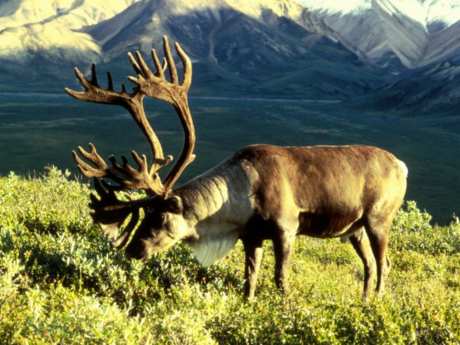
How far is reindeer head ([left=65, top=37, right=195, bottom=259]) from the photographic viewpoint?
7723mm

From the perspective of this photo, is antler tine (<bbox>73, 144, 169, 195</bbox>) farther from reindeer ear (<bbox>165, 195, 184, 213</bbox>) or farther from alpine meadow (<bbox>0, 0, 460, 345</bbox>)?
reindeer ear (<bbox>165, 195, 184, 213</bbox>)

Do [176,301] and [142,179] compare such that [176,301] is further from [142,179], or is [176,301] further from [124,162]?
[124,162]

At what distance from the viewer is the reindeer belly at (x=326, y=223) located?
821 centimetres

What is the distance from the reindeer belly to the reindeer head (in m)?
1.71

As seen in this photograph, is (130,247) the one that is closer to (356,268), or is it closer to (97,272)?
(97,272)

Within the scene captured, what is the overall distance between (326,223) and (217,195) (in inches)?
69.2

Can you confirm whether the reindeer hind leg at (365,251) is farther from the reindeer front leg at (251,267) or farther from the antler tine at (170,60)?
the antler tine at (170,60)

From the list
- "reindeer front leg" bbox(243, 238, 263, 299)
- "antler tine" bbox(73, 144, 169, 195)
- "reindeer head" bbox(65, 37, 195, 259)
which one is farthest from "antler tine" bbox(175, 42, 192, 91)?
"reindeer front leg" bbox(243, 238, 263, 299)

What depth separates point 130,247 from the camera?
7.84 m

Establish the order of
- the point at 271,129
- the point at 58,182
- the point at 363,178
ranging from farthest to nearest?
the point at 271,129 → the point at 58,182 → the point at 363,178

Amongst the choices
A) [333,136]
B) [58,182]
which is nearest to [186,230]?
[58,182]

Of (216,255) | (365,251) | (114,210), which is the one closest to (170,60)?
(114,210)

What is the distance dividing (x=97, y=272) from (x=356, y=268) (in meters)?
6.02

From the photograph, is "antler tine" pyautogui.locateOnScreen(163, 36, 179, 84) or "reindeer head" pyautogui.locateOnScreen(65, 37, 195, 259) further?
"reindeer head" pyautogui.locateOnScreen(65, 37, 195, 259)
